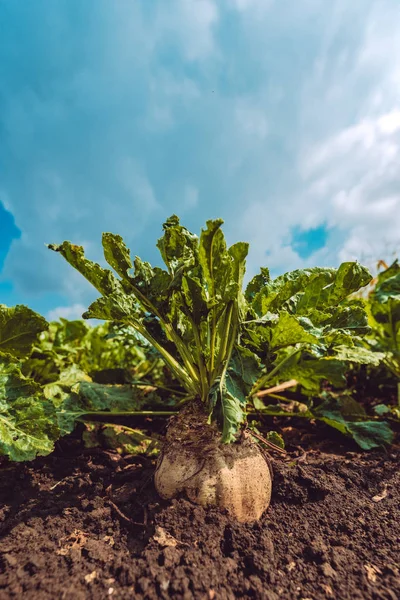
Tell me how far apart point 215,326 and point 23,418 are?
41.2 inches

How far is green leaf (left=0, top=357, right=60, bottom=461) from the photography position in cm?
169

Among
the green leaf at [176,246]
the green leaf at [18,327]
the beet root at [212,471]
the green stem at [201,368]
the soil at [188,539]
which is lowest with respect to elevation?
the soil at [188,539]

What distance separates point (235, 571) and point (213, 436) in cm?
55

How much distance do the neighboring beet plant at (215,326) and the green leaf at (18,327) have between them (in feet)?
1.64

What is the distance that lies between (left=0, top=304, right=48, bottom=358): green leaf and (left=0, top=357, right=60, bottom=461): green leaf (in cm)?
20

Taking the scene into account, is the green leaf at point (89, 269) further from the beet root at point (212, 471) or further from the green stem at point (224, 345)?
the beet root at point (212, 471)

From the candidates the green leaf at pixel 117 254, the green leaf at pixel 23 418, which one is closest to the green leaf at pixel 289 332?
the green leaf at pixel 117 254

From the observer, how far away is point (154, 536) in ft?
4.60

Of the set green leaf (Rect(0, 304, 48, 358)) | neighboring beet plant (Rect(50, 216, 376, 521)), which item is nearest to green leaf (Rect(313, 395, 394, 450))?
neighboring beet plant (Rect(50, 216, 376, 521))

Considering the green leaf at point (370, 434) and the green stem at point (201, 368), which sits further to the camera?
the green leaf at point (370, 434)

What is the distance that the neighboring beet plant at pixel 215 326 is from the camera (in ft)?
5.37

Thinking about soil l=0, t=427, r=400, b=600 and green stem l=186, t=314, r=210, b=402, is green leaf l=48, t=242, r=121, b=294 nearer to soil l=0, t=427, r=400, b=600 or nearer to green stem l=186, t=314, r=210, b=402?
green stem l=186, t=314, r=210, b=402

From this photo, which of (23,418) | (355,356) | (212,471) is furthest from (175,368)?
(355,356)

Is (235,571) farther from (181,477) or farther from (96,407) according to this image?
(96,407)
